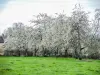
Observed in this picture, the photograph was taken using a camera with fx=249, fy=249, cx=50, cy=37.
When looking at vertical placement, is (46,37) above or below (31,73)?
above

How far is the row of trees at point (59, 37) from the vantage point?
67.8 feet

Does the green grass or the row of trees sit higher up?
the row of trees

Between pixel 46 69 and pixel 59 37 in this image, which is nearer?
pixel 46 69

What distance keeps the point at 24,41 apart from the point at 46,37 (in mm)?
5565

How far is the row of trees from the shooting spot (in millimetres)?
20656

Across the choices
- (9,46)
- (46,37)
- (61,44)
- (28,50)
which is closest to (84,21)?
(61,44)

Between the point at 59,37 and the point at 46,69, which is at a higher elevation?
the point at 59,37

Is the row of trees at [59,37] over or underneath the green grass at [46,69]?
over

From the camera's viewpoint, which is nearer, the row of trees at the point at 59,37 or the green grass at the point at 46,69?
the green grass at the point at 46,69

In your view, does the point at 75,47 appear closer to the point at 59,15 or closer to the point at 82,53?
the point at 82,53

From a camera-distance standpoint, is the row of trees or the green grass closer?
the green grass

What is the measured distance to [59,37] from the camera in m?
25.1

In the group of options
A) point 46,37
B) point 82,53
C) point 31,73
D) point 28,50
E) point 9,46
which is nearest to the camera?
point 31,73

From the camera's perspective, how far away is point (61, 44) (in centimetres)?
2509
